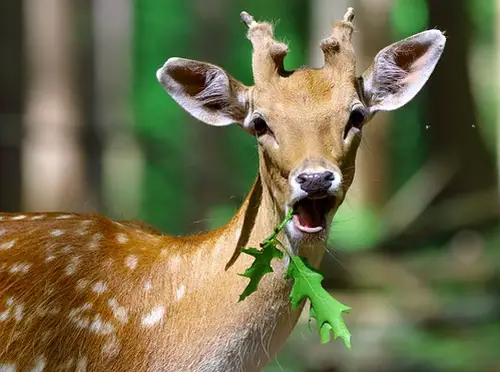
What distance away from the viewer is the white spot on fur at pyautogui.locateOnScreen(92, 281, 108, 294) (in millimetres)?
4871

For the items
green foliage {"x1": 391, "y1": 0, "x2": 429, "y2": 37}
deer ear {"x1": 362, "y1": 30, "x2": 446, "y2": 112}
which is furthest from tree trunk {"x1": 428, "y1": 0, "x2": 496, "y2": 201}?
deer ear {"x1": 362, "y1": 30, "x2": 446, "y2": 112}

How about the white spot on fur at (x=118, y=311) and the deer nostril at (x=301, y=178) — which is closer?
the deer nostril at (x=301, y=178)

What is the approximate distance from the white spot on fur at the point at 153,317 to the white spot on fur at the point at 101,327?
0.15m

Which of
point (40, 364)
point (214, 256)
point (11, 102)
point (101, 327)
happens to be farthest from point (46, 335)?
point (11, 102)

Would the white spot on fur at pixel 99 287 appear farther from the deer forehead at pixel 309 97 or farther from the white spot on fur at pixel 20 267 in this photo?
the deer forehead at pixel 309 97

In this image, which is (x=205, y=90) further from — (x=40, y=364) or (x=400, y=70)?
(x=40, y=364)

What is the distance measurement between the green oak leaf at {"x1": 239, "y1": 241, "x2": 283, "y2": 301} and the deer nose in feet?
1.53

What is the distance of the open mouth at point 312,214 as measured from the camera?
175 inches

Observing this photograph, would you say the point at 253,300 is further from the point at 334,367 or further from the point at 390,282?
the point at 390,282

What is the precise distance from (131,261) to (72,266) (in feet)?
0.87

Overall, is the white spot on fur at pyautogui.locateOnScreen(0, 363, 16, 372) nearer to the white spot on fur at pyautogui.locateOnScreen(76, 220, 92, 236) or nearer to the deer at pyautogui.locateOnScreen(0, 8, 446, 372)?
the deer at pyautogui.locateOnScreen(0, 8, 446, 372)

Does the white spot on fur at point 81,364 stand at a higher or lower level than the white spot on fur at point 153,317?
lower

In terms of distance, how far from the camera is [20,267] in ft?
16.2

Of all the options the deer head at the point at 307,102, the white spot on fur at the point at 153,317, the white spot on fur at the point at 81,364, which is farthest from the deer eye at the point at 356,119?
the white spot on fur at the point at 81,364
